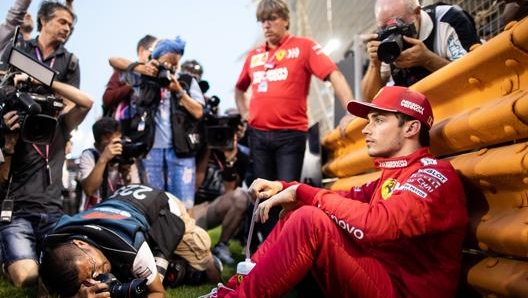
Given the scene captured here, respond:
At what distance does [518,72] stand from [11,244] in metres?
3.33

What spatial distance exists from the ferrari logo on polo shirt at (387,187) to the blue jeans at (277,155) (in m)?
1.87

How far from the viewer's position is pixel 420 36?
300 cm

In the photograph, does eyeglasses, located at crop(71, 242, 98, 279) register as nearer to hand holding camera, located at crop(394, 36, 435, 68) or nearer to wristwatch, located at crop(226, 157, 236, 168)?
hand holding camera, located at crop(394, 36, 435, 68)

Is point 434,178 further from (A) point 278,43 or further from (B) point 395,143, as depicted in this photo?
Answer: (A) point 278,43

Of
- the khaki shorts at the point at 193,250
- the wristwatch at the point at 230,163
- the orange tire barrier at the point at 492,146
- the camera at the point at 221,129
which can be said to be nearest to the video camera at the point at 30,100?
the khaki shorts at the point at 193,250

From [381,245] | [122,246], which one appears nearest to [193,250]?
[122,246]

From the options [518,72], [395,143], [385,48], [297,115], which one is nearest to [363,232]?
[395,143]

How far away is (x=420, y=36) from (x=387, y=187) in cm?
117

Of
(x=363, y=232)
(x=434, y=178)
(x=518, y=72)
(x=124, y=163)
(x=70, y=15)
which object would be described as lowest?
(x=124, y=163)

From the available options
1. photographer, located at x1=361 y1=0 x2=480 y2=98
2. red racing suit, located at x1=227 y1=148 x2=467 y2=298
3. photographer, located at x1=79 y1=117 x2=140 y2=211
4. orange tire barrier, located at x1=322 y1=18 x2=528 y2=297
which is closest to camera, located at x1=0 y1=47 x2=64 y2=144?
photographer, located at x1=79 y1=117 x2=140 y2=211

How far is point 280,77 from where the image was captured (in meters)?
4.28

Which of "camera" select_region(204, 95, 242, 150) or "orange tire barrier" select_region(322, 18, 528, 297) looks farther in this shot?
"camera" select_region(204, 95, 242, 150)

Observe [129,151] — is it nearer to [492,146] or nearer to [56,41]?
[56,41]

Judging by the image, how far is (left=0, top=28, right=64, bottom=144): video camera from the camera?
330 centimetres
